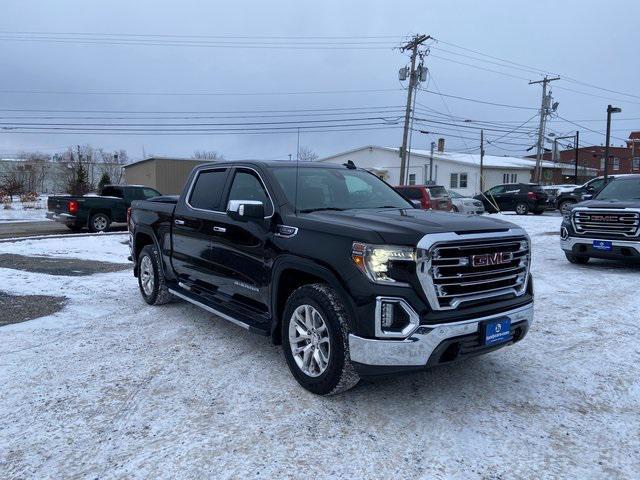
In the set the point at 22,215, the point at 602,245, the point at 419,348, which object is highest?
the point at 602,245

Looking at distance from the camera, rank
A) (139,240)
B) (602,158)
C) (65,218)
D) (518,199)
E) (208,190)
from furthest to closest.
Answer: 1. (602,158)
2. (518,199)
3. (65,218)
4. (139,240)
5. (208,190)

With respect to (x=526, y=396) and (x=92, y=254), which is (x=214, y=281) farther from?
(x=92, y=254)

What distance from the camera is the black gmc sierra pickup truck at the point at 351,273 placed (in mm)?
3461

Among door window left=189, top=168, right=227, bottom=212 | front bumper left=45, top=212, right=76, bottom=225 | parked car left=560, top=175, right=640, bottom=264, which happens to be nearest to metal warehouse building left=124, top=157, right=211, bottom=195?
front bumper left=45, top=212, right=76, bottom=225

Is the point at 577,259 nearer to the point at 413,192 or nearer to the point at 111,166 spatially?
the point at 413,192

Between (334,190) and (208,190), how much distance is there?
1522 mm

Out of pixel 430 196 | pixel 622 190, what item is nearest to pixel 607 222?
pixel 622 190

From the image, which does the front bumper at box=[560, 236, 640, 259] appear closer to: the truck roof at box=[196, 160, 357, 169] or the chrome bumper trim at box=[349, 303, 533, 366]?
the truck roof at box=[196, 160, 357, 169]

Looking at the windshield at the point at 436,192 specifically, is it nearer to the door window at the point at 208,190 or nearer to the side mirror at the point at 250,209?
the door window at the point at 208,190

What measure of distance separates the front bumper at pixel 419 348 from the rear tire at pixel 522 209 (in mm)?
24801

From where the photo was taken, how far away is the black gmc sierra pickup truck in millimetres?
3461

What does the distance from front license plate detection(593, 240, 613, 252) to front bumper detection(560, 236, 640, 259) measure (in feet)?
0.13

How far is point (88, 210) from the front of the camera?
1744 cm

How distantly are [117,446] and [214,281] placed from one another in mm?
2209
